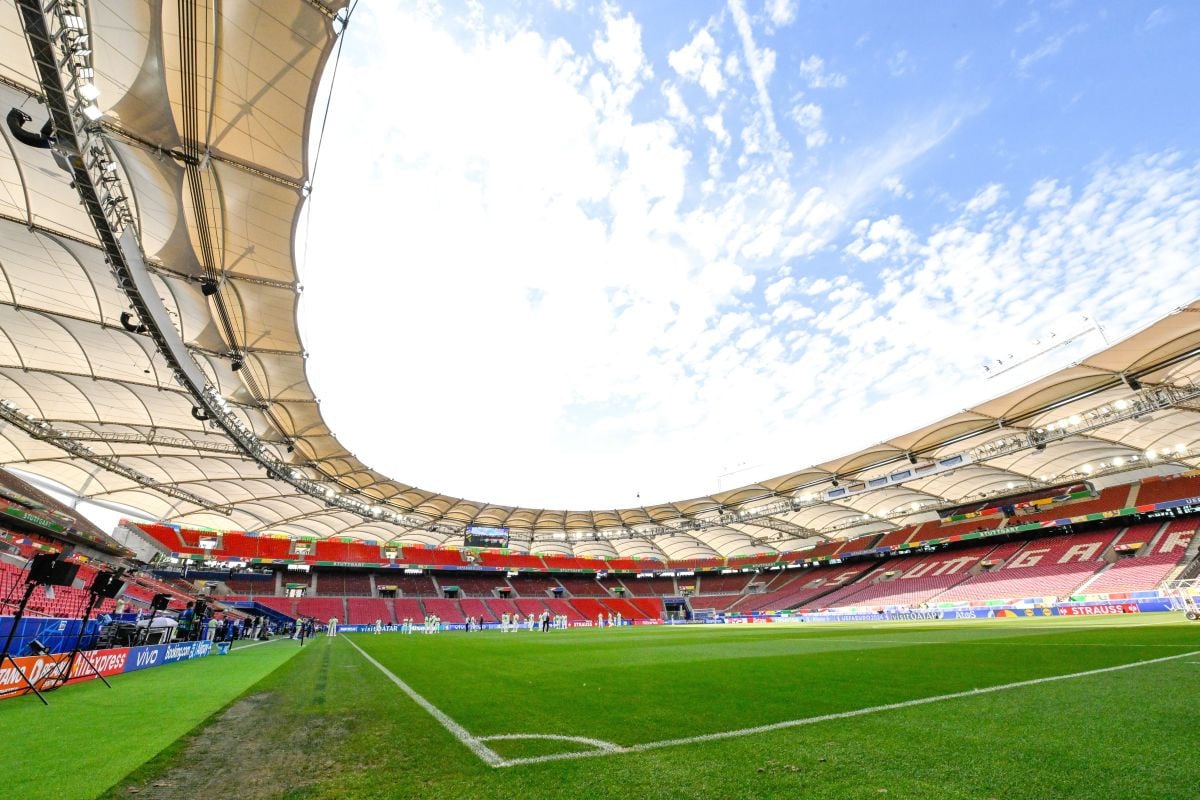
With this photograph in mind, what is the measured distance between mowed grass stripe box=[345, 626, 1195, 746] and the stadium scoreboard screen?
41034 mm

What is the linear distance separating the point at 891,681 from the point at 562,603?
54.0 metres

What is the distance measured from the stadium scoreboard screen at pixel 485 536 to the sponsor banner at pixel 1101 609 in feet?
144

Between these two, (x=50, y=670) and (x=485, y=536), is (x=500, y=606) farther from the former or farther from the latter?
(x=50, y=670)

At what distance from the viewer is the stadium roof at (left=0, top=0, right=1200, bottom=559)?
9.39 metres

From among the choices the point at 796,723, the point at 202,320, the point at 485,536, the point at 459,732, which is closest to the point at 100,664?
the point at 459,732

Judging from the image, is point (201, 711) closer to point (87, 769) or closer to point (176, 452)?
point (87, 769)

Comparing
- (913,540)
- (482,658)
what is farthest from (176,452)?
(913,540)

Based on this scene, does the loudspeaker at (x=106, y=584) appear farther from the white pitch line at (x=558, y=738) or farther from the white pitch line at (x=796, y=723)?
the white pitch line at (x=796, y=723)

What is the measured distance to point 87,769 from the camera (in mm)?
3898

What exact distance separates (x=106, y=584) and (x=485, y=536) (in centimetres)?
4504

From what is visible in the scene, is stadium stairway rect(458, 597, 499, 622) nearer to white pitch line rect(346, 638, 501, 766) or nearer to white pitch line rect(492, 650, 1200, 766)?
white pitch line rect(346, 638, 501, 766)

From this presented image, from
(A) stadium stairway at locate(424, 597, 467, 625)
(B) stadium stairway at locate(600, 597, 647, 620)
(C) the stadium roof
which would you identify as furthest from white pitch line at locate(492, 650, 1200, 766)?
(B) stadium stairway at locate(600, 597, 647, 620)

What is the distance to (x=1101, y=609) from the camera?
25.8 m

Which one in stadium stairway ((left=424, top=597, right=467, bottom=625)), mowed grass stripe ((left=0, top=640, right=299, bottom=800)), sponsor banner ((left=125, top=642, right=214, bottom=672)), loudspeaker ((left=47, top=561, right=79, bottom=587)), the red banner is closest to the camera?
mowed grass stripe ((left=0, top=640, right=299, bottom=800))
